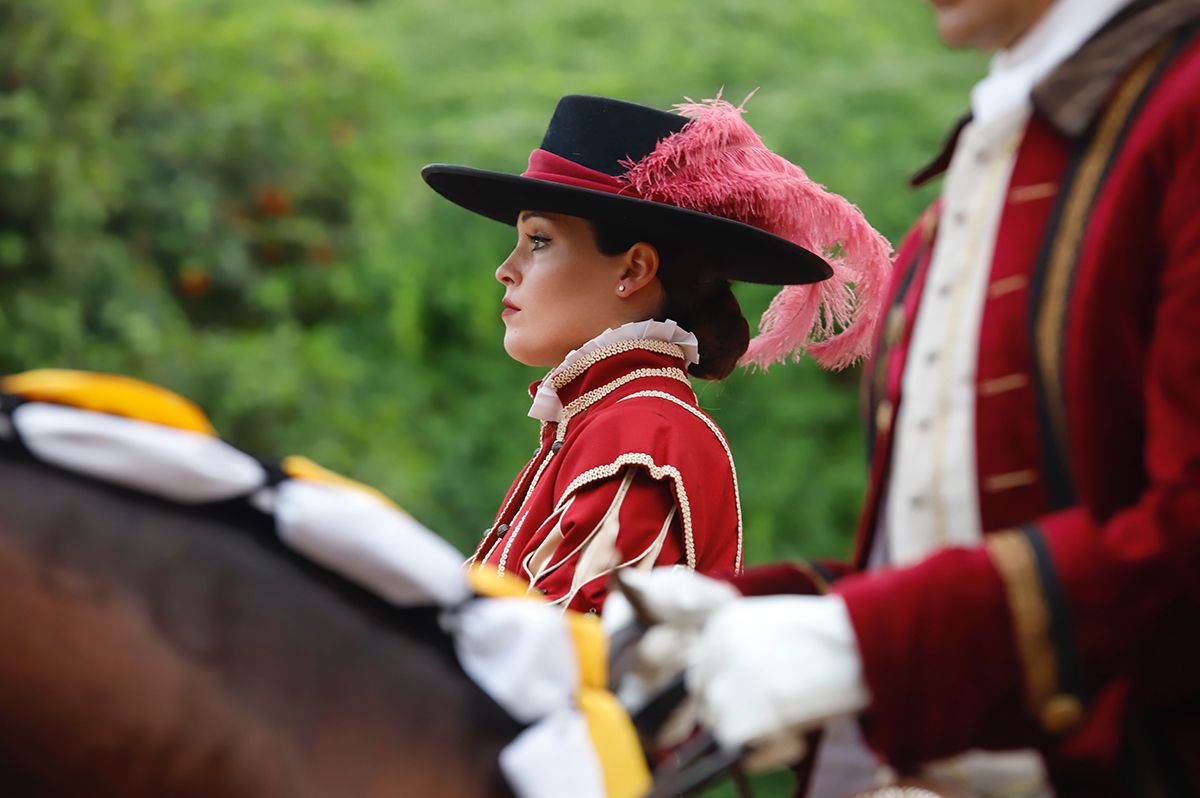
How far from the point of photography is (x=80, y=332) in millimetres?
4988

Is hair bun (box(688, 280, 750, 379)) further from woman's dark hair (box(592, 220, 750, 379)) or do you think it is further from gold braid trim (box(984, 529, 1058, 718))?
gold braid trim (box(984, 529, 1058, 718))

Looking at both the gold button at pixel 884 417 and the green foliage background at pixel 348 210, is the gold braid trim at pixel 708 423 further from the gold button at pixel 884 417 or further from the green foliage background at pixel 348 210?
the green foliage background at pixel 348 210

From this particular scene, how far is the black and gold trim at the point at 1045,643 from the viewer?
119cm

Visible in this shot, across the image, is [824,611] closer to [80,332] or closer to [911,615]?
[911,615]

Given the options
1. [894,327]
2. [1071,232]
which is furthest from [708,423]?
[1071,232]

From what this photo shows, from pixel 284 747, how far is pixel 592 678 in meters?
0.28

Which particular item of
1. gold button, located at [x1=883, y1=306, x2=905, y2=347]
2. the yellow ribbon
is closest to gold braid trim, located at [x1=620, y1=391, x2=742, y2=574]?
gold button, located at [x1=883, y1=306, x2=905, y2=347]

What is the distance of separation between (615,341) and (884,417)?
1.17 m

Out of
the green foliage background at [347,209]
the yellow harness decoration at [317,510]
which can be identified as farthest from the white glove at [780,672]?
the green foliage background at [347,209]

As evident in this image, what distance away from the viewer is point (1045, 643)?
119 centimetres

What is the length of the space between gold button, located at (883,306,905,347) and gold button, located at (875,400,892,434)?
2.4 inches

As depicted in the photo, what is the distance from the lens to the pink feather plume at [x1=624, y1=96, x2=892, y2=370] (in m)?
2.54

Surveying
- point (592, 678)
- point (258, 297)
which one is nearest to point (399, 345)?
point (258, 297)

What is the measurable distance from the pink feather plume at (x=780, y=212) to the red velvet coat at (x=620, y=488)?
10.1 inches
